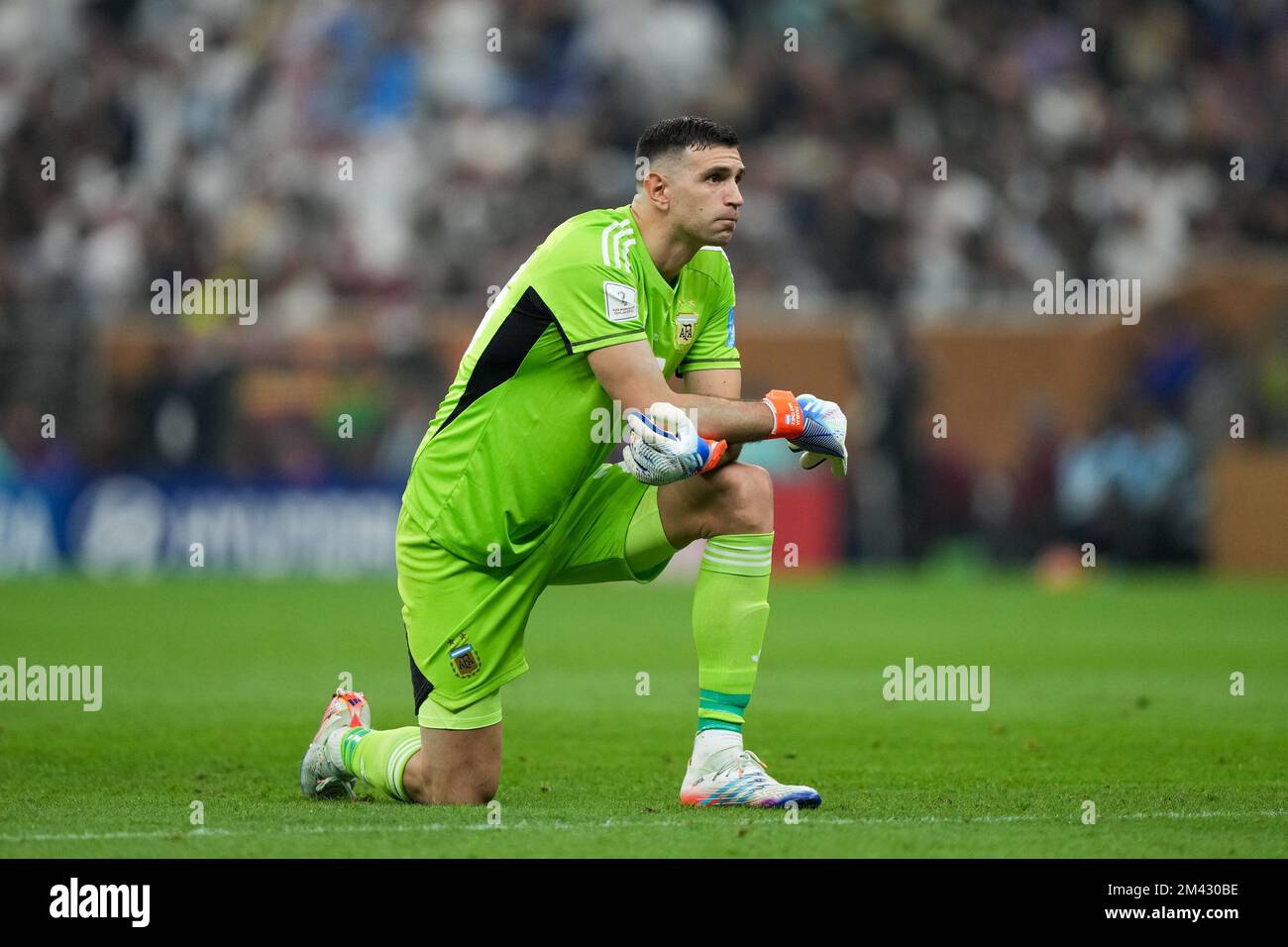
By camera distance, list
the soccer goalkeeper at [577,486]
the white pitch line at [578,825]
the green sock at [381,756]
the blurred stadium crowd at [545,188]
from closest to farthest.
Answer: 1. the white pitch line at [578,825]
2. the soccer goalkeeper at [577,486]
3. the green sock at [381,756]
4. the blurred stadium crowd at [545,188]

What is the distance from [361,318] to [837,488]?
5317mm

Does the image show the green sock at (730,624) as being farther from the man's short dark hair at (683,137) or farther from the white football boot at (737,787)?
the man's short dark hair at (683,137)

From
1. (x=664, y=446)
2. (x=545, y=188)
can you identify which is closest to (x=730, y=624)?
(x=664, y=446)

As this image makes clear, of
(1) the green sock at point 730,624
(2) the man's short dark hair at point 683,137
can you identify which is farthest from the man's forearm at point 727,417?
(2) the man's short dark hair at point 683,137

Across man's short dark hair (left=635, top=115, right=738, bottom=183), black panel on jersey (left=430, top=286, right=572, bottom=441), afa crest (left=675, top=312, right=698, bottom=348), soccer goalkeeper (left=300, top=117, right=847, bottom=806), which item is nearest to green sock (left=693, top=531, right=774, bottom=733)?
soccer goalkeeper (left=300, top=117, right=847, bottom=806)

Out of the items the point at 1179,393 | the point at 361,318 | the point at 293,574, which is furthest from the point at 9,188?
the point at 1179,393

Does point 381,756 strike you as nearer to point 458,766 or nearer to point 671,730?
point 458,766

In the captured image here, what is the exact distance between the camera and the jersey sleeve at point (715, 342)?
6.95 metres

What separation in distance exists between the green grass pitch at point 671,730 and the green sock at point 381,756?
0.09m

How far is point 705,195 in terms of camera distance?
253 inches

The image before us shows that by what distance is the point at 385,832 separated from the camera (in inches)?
229

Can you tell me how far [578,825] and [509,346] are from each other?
1.66 m

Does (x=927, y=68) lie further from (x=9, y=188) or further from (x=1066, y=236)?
(x=9, y=188)

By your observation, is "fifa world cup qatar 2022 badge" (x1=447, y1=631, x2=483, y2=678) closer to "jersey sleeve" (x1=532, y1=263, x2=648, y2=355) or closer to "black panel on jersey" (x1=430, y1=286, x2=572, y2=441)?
"black panel on jersey" (x1=430, y1=286, x2=572, y2=441)
